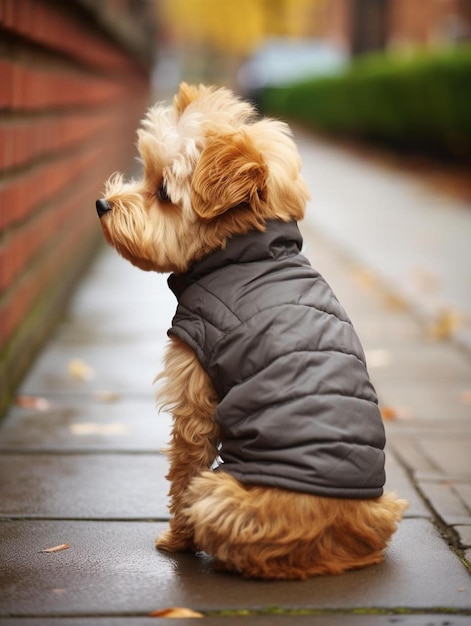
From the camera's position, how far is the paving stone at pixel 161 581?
2863 mm

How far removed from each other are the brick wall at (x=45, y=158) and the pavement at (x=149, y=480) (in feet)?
1.06

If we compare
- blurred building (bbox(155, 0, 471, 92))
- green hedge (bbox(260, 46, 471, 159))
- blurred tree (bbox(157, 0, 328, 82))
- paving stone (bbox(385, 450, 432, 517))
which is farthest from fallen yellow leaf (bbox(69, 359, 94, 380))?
blurred tree (bbox(157, 0, 328, 82))

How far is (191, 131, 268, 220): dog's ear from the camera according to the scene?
2957 mm

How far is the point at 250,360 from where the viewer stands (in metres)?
2.98

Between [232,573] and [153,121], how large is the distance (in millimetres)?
1534

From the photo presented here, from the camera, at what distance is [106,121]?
35.4 ft

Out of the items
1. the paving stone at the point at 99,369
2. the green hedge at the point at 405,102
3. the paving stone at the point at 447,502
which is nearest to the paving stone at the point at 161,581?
the paving stone at the point at 447,502

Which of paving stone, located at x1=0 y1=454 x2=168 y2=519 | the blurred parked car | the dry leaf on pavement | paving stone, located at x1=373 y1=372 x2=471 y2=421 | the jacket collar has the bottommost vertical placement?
the dry leaf on pavement

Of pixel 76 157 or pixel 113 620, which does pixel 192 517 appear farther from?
pixel 76 157

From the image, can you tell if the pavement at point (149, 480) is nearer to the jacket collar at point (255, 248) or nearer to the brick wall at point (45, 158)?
the brick wall at point (45, 158)

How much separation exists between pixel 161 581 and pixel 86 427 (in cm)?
173

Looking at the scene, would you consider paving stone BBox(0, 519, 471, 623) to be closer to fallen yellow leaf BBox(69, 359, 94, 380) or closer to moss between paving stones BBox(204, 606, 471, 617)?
moss between paving stones BBox(204, 606, 471, 617)

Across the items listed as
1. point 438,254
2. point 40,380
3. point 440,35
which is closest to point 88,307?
point 40,380

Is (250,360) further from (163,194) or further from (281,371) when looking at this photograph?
(163,194)
